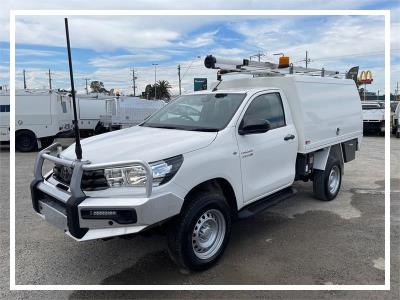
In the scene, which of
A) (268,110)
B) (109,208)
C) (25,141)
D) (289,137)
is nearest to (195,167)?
(109,208)

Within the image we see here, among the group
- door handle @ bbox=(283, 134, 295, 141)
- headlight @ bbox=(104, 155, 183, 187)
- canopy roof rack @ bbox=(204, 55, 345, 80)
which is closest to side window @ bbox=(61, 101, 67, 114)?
canopy roof rack @ bbox=(204, 55, 345, 80)

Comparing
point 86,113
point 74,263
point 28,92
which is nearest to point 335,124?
point 74,263

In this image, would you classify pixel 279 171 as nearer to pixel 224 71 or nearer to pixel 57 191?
pixel 224 71

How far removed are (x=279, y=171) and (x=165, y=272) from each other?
211 cm

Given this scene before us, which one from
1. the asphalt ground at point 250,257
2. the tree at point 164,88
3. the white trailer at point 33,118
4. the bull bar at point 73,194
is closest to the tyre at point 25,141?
the white trailer at point 33,118

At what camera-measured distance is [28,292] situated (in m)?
3.74

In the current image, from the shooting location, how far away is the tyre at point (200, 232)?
147 inches

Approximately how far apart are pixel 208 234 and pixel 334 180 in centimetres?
379

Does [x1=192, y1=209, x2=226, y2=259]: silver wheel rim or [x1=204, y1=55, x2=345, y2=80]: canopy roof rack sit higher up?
[x1=204, y1=55, x2=345, y2=80]: canopy roof rack

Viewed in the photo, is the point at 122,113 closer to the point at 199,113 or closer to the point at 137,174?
the point at 199,113

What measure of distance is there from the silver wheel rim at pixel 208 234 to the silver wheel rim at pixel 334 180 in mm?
3394

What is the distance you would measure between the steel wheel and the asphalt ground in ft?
2.01

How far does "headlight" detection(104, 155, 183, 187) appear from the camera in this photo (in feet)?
11.4

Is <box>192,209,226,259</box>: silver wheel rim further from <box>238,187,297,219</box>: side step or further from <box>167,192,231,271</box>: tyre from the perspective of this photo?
<box>238,187,297,219</box>: side step
